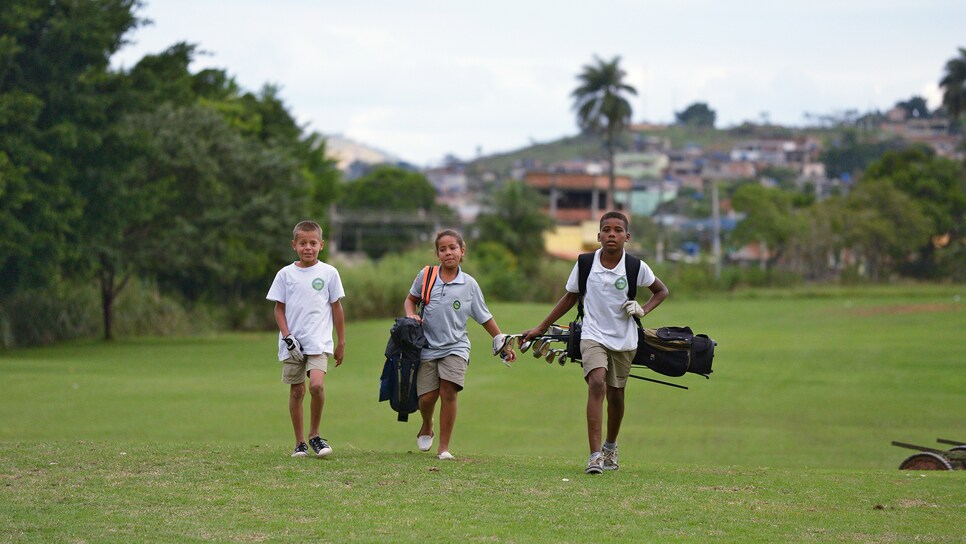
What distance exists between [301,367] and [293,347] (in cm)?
23

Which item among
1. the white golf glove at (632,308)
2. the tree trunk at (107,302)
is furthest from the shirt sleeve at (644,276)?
the tree trunk at (107,302)

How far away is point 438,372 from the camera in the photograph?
10398mm

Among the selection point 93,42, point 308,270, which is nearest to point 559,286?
point 93,42

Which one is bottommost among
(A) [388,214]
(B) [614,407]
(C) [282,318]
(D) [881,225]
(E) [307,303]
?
(B) [614,407]

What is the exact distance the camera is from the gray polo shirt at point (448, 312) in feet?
33.7

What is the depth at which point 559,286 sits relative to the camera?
73.1 m

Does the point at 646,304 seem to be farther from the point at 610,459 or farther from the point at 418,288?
the point at 418,288

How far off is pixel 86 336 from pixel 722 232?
257 feet

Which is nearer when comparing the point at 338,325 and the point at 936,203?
the point at 338,325

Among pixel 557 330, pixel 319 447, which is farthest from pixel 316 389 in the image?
pixel 557 330

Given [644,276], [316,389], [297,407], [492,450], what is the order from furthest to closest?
[492,450], [297,407], [316,389], [644,276]

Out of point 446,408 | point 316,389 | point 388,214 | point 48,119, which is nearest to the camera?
point 316,389

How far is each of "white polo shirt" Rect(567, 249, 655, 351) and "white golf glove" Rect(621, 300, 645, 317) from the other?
39 mm

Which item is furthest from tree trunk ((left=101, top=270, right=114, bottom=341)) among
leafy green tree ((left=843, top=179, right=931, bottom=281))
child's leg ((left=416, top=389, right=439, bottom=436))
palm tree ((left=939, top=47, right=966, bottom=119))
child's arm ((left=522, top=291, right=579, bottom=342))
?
palm tree ((left=939, top=47, right=966, bottom=119))
